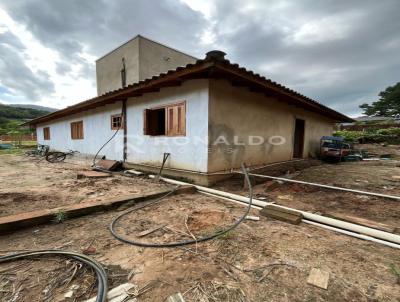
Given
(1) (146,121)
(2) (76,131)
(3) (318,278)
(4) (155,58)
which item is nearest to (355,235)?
(3) (318,278)

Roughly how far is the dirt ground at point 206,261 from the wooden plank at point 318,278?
4 cm

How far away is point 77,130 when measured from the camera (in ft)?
35.1

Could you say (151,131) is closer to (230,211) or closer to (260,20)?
(230,211)

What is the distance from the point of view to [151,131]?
652 cm

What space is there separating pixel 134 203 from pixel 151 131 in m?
3.42

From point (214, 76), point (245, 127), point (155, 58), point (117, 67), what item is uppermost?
point (155, 58)

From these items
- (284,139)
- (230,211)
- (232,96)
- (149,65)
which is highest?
(149,65)

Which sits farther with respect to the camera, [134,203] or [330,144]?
[330,144]

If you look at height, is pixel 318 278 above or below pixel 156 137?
below

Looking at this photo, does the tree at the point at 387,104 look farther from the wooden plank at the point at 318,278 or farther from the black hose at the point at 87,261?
the black hose at the point at 87,261

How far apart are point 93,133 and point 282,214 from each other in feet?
30.0

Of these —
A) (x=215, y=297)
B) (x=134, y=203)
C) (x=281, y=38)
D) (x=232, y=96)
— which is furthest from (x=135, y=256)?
(x=281, y=38)

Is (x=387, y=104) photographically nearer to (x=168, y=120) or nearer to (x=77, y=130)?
(x=168, y=120)

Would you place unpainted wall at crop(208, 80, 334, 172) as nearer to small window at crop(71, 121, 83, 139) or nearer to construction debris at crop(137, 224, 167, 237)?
construction debris at crop(137, 224, 167, 237)
